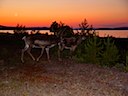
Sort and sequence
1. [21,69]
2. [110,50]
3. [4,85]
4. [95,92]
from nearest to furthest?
[95,92], [4,85], [21,69], [110,50]

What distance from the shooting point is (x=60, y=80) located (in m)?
13.8

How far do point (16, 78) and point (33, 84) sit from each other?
1.37 meters

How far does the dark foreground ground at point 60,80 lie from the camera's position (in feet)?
39.2

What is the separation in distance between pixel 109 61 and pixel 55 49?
5026mm

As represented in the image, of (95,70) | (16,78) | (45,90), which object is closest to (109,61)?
(95,70)

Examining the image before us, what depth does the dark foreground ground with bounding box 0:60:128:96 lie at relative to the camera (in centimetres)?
1195

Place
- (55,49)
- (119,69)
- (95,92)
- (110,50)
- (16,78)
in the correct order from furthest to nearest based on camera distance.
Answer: (55,49), (110,50), (119,69), (16,78), (95,92)

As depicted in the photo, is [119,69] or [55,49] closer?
[119,69]

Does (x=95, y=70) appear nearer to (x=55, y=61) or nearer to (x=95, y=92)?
(x=55, y=61)

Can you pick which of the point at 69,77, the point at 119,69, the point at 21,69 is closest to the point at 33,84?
the point at 69,77

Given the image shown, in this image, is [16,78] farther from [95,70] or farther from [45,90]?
[95,70]

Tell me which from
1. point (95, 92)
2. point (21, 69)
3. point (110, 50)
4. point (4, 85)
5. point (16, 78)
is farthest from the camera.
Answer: point (110, 50)

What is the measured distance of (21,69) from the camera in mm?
16266

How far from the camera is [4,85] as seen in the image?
506 inches
